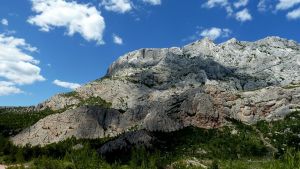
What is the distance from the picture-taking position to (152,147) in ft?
639

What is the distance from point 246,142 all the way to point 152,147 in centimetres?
4208

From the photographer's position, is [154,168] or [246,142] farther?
[246,142]

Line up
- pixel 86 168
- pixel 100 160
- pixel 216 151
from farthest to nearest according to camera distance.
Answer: pixel 216 151 → pixel 100 160 → pixel 86 168

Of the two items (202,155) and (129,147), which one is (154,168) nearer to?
(202,155)

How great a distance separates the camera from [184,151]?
184000 mm

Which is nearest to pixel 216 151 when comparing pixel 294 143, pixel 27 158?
pixel 294 143

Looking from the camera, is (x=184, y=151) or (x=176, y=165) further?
(x=184, y=151)

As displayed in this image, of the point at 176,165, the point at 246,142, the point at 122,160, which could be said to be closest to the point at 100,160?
the point at 122,160

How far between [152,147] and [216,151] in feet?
97.3

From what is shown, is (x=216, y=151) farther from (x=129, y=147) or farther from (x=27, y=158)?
(x=27, y=158)

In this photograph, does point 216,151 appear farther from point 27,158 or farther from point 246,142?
point 27,158

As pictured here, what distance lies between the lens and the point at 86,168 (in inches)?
5659

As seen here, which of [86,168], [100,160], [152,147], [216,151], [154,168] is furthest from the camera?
[152,147]

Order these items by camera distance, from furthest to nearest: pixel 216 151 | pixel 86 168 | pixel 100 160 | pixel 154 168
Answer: pixel 216 151, pixel 100 160, pixel 154 168, pixel 86 168
